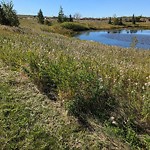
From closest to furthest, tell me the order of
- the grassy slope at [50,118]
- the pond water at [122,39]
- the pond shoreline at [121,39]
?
the grassy slope at [50,118], the pond shoreline at [121,39], the pond water at [122,39]

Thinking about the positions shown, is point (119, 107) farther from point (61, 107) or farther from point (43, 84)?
point (43, 84)

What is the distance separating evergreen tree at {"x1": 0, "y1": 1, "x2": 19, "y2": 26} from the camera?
3875cm

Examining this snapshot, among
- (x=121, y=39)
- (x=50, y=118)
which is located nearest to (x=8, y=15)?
(x=121, y=39)

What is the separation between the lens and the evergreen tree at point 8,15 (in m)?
38.8

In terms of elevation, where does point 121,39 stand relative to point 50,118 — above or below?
below

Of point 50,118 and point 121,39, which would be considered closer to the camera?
point 50,118

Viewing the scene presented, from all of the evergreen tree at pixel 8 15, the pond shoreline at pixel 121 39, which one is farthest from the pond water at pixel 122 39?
the evergreen tree at pixel 8 15

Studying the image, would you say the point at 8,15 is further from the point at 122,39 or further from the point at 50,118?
the point at 50,118

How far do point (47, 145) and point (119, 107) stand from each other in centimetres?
157

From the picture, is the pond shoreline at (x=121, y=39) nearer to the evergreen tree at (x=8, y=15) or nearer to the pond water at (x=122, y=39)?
the pond water at (x=122, y=39)

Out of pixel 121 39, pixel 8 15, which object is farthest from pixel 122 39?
pixel 8 15

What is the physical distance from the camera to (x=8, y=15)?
131 feet

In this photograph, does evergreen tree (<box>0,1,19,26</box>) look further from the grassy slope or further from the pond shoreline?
the grassy slope

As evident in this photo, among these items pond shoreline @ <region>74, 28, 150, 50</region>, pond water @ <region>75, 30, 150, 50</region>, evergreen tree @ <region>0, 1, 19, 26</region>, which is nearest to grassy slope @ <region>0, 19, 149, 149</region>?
pond shoreline @ <region>74, 28, 150, 50</region>
